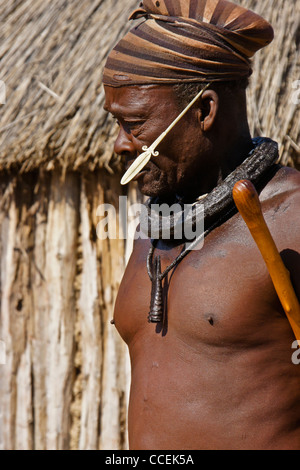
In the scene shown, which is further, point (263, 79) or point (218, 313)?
point (263, 79)

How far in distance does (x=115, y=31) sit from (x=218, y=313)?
2.87m

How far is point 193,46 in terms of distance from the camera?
1.94 m

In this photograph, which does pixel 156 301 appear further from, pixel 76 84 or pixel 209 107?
pixel 76 84

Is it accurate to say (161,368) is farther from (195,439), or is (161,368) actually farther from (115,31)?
(115,31)

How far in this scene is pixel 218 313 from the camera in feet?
6.07

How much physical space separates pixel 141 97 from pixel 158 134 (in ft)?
0.38

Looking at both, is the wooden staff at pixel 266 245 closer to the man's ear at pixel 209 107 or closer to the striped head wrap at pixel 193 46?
the man's ear at pixel 209 107

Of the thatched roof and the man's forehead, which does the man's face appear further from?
the thatched roof

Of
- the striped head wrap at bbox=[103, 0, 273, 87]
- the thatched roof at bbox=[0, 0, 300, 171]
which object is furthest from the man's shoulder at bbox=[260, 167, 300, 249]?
the thatched roof at bbox=[0, 0, 300, 171]

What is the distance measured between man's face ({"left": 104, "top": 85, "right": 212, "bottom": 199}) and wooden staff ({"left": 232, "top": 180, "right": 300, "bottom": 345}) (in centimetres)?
29

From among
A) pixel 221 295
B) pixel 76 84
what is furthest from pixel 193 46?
pixel 76 84

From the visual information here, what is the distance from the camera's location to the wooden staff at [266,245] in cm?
172

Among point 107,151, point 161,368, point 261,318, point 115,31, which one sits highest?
point 115,31
